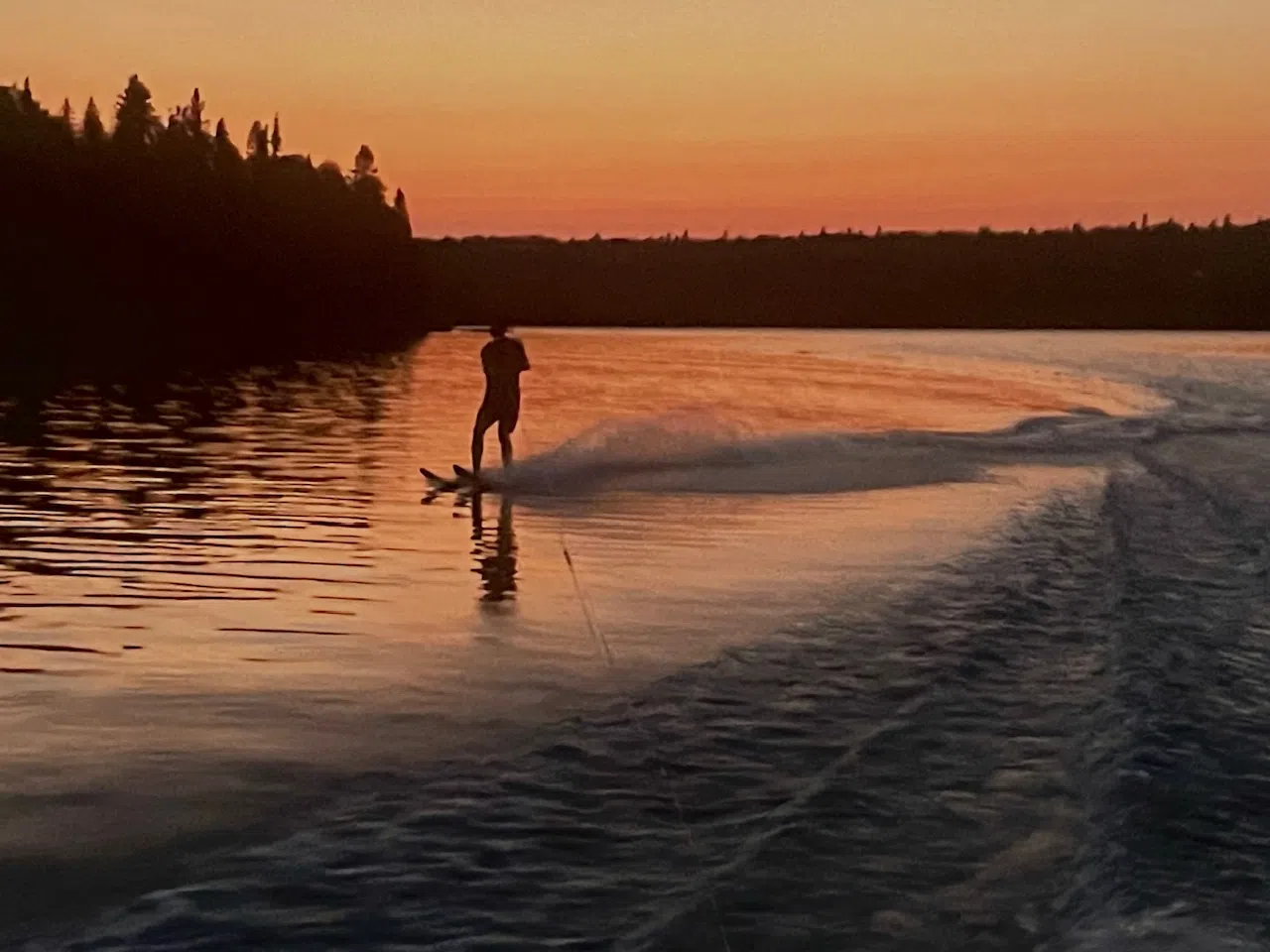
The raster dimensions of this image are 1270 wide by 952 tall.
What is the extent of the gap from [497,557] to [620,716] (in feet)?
18.3

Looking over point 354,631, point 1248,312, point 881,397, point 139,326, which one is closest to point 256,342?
point 139,326

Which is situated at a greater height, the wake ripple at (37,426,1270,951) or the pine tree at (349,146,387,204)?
the pine tree at (349,146,387,204)

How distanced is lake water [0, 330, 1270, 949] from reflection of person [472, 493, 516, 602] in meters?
0.10

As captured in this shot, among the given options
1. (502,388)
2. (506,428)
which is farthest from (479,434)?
(502,388)

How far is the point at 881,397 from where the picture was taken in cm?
4488

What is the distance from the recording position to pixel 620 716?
7.96 m

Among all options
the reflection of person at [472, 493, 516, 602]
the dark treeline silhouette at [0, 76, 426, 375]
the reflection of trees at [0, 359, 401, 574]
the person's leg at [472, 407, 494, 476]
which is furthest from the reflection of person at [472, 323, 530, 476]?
the dark treeline silhouette at [0, 76, 426, 375]

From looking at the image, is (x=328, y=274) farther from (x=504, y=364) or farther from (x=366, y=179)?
(x=504, y=364)

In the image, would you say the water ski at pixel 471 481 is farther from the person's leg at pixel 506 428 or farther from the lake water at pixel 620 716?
the person's leg at pixel 506 428

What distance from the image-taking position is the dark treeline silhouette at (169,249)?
3349 inches

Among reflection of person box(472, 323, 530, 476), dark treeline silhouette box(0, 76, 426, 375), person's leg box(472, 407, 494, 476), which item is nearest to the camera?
person's leg box(472, 407, 494, 476)

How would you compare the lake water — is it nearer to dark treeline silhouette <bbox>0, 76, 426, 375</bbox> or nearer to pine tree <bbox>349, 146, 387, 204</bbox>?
dark treeline silhouette <bbox>0, 76, 426, 375</bbox>

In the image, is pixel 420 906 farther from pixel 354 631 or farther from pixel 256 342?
pixel 256 342

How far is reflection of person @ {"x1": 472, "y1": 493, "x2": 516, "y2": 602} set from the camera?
11.7 meters
